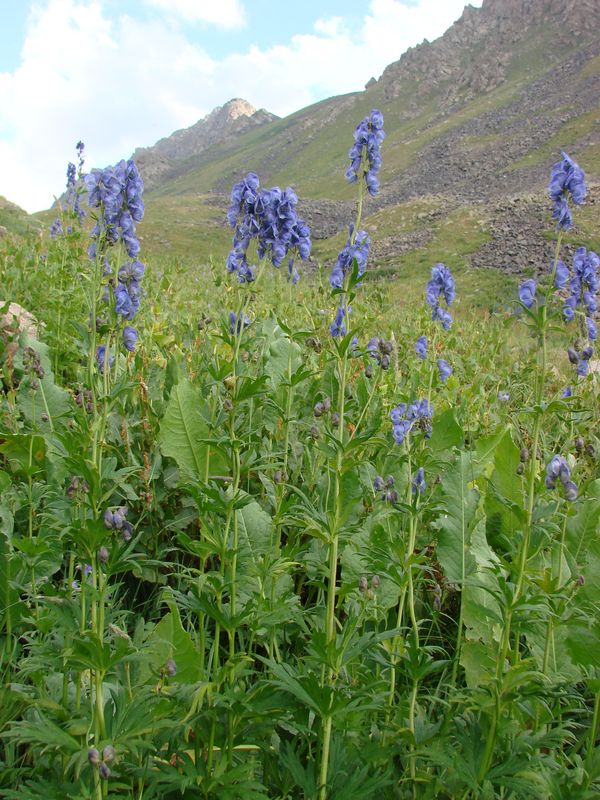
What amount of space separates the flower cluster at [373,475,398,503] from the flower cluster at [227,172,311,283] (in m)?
1.02

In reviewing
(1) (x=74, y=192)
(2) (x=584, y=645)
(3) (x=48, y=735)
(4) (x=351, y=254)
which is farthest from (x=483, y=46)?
(3) (x=48, y=735)

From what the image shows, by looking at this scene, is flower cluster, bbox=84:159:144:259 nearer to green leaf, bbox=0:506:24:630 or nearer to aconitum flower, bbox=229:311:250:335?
aconitum flower, bbox=229:311:250:335

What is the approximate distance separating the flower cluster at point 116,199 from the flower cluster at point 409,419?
138 cm

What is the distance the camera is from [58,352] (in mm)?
4531

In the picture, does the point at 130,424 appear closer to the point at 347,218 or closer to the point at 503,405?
the point at 503,405

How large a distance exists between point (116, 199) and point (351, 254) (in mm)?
989

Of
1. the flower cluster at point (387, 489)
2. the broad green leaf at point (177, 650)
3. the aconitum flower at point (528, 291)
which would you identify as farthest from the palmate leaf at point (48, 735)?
the aconitum flower at point (528, 291)

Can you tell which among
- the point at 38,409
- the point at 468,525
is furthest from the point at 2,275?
the point at 468,525

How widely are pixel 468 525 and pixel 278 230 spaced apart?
1553 mm

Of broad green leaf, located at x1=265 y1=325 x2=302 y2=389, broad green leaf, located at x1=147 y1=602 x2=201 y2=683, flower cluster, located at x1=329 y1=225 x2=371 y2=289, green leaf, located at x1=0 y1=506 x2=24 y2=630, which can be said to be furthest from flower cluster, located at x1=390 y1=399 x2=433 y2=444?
green leaf, located at x1=0 y1=506 x2=24 y2=630

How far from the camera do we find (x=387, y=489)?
274cm

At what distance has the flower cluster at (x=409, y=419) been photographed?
286 centimetres

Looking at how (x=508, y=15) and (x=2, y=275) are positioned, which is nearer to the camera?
(x=2, y=275)

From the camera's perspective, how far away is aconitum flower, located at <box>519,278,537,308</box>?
92.6 inches
